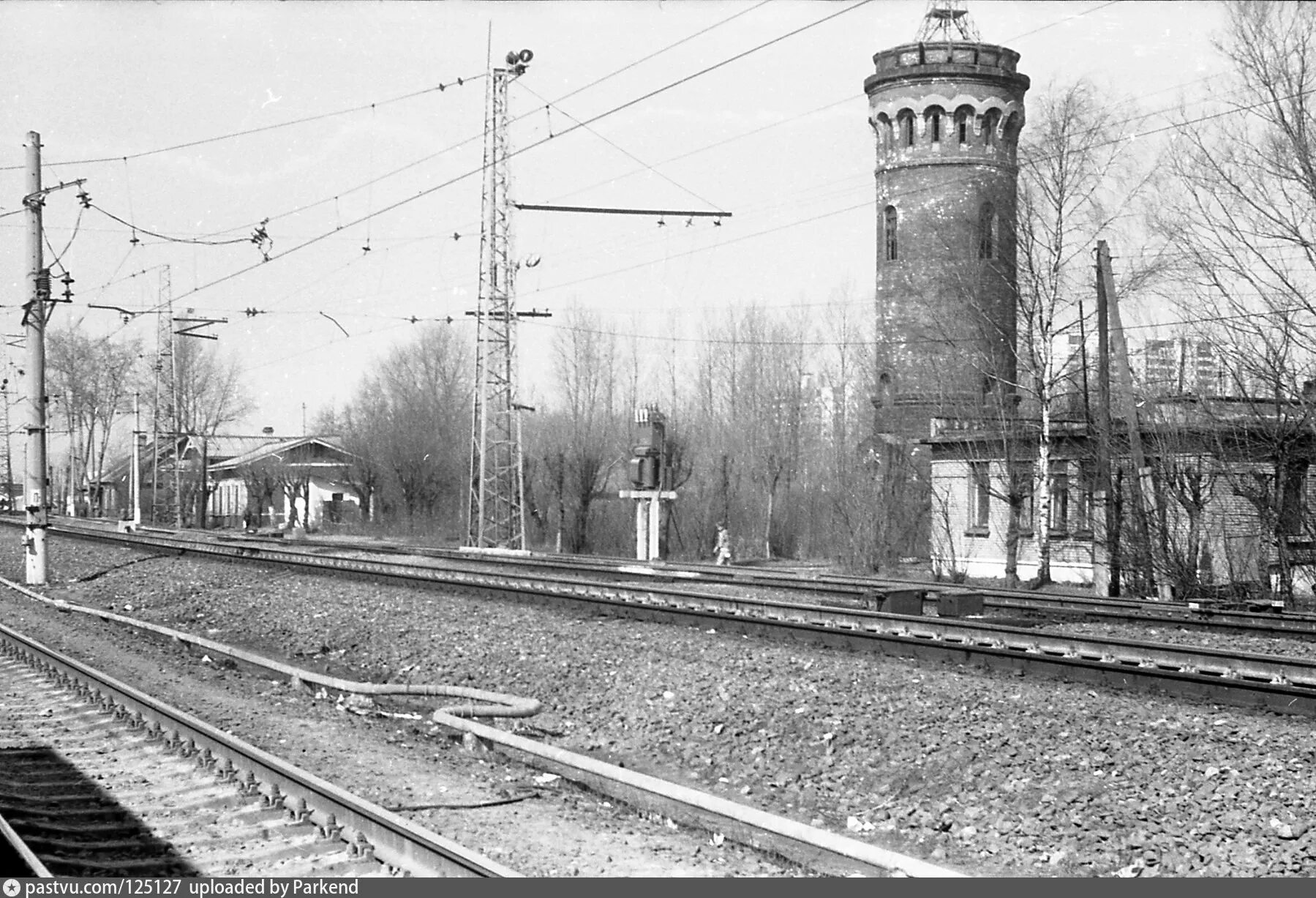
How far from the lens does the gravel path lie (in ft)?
26.1

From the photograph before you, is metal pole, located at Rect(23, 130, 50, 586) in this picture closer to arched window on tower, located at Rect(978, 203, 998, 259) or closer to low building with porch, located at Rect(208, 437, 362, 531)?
arched window on tower, located at Rect(978, 203, 998, 259)

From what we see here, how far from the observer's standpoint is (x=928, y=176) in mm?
43312

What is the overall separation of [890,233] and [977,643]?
3089cm

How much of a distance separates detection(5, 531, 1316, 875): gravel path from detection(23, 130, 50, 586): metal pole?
12.1 meters

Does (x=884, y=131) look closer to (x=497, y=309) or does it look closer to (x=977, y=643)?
(x=497, y=309)

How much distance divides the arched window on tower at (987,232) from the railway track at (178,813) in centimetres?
2940

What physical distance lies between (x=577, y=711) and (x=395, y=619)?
22.7ft

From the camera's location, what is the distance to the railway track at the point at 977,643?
11.7 metres

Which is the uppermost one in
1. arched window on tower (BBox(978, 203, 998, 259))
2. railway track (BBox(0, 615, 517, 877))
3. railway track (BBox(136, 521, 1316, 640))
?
arched window on tower (BBox(978, 203, 998, 259))

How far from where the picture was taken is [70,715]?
12602 millimetres

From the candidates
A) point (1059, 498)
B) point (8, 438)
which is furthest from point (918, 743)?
→ point (8, 438)

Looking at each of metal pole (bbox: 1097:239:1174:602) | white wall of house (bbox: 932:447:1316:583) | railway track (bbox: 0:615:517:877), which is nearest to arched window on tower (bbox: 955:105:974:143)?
white wall of house (bbox: 932:447:1316:583)

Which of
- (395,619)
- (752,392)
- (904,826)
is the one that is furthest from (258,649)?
(752,392)

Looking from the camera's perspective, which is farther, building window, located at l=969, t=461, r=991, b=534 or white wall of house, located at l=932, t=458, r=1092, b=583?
building window, located at l=969, t=461, r=991, b=534
